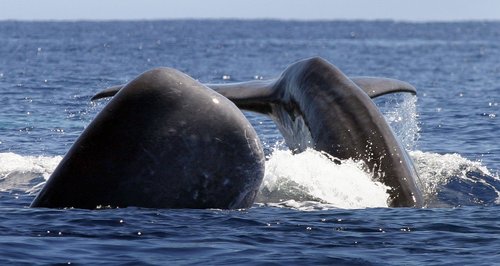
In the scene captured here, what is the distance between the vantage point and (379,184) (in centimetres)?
1402

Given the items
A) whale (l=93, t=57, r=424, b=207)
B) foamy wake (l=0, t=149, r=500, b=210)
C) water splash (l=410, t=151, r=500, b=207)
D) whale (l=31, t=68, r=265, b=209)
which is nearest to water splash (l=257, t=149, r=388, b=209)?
foamy wake (l=0, t=149, r=500, b=210)

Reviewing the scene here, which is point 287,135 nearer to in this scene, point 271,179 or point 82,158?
point 271,179

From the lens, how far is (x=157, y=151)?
39.2ft

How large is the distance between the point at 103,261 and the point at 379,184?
4.53 metres

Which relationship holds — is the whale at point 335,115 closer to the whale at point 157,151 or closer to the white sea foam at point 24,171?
the whale at point 157,151

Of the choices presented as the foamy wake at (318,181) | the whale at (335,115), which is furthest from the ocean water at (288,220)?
the whale at (335,115)

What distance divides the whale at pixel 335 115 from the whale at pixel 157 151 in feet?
6.96

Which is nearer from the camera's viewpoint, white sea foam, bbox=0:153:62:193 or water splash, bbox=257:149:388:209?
water splash, bbox=257:149:388:209

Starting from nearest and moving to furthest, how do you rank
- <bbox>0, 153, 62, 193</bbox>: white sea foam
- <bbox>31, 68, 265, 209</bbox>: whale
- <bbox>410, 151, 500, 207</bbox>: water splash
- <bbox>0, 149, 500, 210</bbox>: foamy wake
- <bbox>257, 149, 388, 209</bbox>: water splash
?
<bbox>31, 68, 265, 209</bbox>: whale → <bbox>257, 149, 388, 209</bbox>: water splash → <bbox>0, 149, 500, 210</bbox>: foamy wake → <bbox>410, 151, 500, 207</bbox>: water splash → <bbox>0, 153, 62, 193</bbox>: white sea foam

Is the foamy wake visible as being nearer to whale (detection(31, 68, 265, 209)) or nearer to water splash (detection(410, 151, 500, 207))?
water splash (detection(410, 151, 500, 207))

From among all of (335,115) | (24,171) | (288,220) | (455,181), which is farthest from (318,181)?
(24,171)

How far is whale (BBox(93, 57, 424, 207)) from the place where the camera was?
1410 cm

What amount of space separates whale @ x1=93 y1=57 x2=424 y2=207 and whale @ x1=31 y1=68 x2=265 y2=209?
83.5 inches

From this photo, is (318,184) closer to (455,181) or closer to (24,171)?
(455,181)
